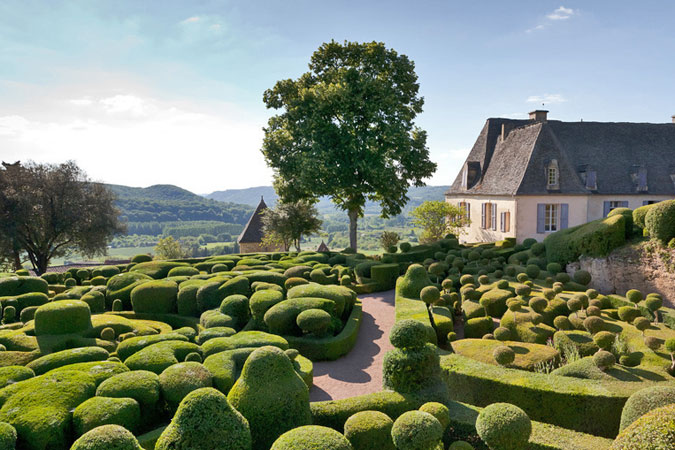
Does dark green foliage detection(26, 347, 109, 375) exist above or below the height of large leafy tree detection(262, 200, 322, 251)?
below

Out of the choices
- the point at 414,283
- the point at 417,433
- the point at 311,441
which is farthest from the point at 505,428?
the point at 414,283

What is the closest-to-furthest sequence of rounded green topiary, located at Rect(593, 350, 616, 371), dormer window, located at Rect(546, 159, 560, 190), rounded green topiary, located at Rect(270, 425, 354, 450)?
rounded green topiary, located at Rect(270, 425, 354, 450), rounded green topiary, located at Rect(593, 350, 616, 371), dormer window, located at Rect(546, 159, 560, 190)

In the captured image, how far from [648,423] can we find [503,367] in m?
5.57

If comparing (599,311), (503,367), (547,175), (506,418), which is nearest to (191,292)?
(503,367)

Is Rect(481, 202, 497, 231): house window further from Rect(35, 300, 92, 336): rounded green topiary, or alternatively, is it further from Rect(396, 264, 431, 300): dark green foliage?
Rect(35, 300, 92, 336): rounded green topiary

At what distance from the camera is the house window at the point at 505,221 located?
31.5 metres

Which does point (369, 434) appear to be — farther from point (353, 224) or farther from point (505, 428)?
point (353, 224)

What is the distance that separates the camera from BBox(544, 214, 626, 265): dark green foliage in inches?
640

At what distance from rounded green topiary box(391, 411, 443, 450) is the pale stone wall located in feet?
89.5

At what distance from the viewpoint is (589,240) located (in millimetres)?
16953

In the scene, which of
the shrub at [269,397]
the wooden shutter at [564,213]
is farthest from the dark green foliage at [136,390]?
the wooden shutter at [564,213]

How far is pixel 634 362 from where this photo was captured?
9.88m

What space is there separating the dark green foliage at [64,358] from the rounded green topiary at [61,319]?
7.38 feet

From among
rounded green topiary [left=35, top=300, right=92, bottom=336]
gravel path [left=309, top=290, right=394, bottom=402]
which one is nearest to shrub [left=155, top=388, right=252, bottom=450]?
gravel path [left=309, top=290, right=394, bottom=402]
